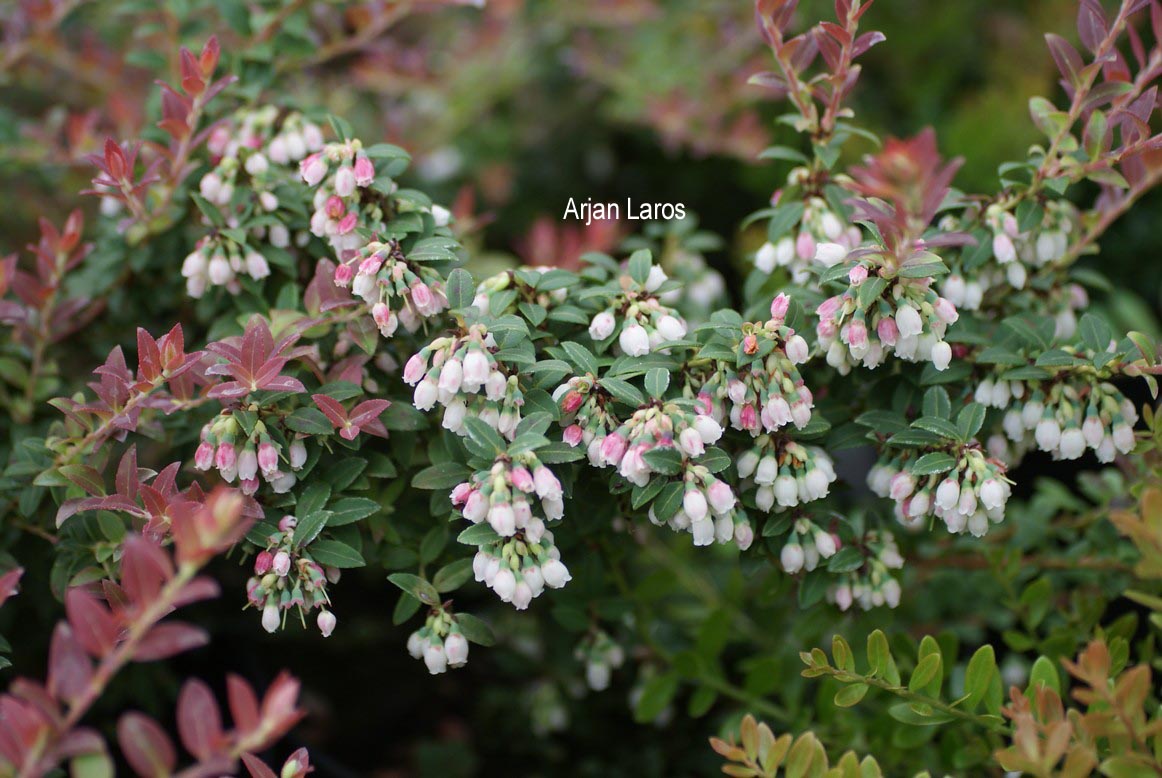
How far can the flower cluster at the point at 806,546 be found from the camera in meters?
1.05

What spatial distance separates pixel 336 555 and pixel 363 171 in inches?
16.2

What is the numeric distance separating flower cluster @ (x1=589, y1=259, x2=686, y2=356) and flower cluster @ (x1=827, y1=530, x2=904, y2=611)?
0.35 metres

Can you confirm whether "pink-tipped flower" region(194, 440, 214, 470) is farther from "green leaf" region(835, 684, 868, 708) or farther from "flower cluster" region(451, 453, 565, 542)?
"green leaf" region(835, 684, 868, 708)

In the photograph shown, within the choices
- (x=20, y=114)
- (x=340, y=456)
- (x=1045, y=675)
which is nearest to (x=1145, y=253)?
(x=1045, y=675)

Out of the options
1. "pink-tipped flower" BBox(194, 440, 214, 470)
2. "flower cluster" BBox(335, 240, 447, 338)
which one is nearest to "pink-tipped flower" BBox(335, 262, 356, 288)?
"flower cluster" BBox(335, 240, 447, 338)

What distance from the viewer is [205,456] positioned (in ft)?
3.14

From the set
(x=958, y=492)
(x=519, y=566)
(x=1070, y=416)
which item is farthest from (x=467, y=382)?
(x=1070, y=416)

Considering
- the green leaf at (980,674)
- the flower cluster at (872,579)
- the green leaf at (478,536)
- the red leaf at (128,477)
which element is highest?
the red leaf at (128,477)

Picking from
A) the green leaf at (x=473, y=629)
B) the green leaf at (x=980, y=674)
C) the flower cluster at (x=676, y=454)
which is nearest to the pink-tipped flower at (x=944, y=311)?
the flower cluster at (x=676, y=454)

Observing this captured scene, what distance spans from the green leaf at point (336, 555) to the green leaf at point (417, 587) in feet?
0.14

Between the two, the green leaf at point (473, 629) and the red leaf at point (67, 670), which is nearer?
the red leaf at point (67, 670)

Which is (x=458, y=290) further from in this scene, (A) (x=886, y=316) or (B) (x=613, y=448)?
(A) (x=886, y=316)

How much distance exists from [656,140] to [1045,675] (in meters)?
1.76

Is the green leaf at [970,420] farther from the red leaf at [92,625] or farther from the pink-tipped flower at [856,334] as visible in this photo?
the red leaf at [92,625]
